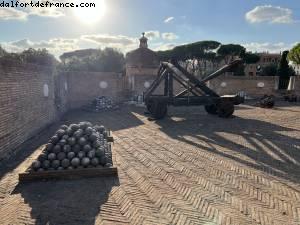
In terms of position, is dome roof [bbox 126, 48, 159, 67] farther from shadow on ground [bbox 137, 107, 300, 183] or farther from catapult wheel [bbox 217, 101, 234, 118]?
shadow on ground [bbox 137, 107, 300, 183]

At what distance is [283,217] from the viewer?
3.93 metres

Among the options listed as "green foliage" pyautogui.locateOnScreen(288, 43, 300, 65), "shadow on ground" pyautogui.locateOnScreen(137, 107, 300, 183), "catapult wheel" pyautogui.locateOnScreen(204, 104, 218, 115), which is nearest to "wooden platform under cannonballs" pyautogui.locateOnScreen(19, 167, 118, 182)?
"shadow on ground" pyautogui.locateOnScreen(137, 107, 300, 183)

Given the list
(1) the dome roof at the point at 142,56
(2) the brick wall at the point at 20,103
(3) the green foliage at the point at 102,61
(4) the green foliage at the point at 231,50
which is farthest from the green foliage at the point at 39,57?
(4) the green foliage at the point at 231,50

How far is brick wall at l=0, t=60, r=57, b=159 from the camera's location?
6.86 m

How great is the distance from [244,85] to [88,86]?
13.4 m

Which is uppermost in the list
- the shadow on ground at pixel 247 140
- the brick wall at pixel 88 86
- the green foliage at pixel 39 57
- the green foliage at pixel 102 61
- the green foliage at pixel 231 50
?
the green foliage at pixel 231 50

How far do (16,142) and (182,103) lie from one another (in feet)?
23.2

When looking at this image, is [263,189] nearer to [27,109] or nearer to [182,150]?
[182,150]

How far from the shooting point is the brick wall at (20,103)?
686 centimetres

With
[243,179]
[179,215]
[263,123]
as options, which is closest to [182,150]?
[243,179]

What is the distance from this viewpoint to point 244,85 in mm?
23328

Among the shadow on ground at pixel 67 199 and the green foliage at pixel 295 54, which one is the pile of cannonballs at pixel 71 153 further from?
the green foliage at pixel 295 54

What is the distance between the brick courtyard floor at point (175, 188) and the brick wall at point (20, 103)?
22.3 inches

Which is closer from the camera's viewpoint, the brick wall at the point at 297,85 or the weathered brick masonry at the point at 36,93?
the weathered brick masonry at the point at 36,93
